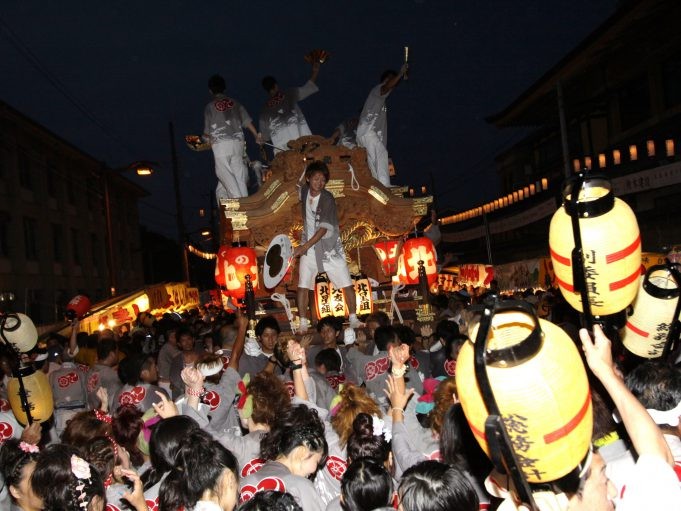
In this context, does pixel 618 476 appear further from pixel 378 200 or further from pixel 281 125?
pixel 281 125

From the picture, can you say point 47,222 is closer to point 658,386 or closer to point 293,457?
point 293,457

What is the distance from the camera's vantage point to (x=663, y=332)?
3.82m

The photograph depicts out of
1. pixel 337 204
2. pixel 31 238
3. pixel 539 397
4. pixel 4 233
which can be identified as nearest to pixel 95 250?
pixel 31 238

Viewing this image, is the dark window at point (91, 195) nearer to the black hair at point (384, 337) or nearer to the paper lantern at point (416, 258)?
the paper lantern at point (416, 258)

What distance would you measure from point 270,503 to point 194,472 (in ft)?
1.84

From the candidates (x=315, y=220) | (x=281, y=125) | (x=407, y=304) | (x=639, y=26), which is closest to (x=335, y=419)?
(x=315, y=220)

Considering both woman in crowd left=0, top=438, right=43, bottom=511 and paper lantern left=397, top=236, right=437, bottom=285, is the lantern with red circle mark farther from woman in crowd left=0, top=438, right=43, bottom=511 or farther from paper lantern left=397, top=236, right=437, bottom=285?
woman in crowd left=0, top=438, right=43, bottom=511

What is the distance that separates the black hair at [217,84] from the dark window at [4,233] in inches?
558

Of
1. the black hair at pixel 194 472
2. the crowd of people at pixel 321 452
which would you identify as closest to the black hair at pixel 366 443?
the crowd of people at pixel 321 452

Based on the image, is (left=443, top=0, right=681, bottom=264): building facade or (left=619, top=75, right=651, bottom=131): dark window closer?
(left=443, top=0, right=681, bottom=264): building facade

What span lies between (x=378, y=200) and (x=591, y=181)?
32.9ft

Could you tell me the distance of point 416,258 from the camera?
12859mm

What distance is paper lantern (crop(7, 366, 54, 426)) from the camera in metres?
5.28

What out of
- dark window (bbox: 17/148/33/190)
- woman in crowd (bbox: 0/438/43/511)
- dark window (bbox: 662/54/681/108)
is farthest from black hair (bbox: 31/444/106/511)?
dark window (bbox: 17/148/33/190)
